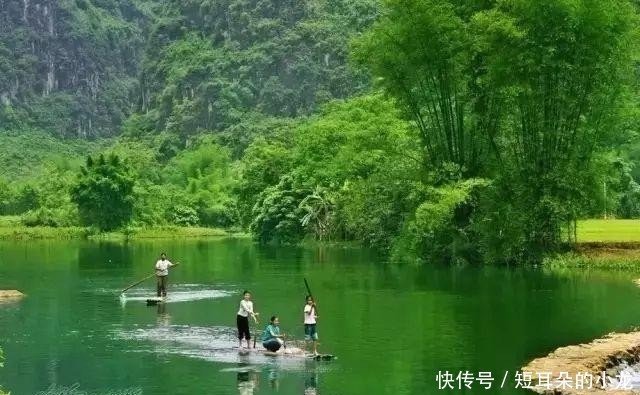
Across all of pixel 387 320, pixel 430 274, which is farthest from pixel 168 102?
pixel 387 320

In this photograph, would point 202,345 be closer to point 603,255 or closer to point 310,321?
point 310,321

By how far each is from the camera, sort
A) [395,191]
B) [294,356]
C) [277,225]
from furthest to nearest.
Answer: [277,225] → [395,191] → [294,356]

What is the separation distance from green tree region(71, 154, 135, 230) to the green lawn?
51749mm

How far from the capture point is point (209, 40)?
198 metres

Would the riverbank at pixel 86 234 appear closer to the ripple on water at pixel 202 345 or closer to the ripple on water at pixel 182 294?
the ripple on water at pixel 182 294

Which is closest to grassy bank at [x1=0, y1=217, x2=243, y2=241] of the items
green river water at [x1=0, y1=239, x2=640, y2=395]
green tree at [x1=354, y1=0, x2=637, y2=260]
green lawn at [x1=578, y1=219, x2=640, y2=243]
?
green river water at [x1=0, y1=239, x2=640, y2=395]

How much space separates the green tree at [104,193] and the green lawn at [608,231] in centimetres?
5175

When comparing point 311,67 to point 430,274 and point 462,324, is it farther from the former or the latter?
point 462,324

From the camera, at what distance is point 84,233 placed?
341ft

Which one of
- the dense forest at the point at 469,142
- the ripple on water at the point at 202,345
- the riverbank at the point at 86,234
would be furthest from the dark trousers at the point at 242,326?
the riverbank at the point at 86,234

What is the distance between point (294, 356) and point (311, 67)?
152m

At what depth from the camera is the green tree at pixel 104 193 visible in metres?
104

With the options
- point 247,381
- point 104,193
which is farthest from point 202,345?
point 104,193

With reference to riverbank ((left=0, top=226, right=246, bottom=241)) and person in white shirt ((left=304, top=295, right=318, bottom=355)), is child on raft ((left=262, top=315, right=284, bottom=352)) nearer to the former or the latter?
person in white shirt ((left=304, top=295, right=318, bottom=355))
